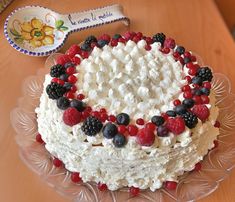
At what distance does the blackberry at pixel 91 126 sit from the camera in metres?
1.00

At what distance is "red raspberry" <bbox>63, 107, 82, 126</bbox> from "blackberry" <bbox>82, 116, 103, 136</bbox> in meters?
0.03

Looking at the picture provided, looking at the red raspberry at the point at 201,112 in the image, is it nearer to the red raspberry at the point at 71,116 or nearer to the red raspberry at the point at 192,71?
the red raspberry at the point at 192,71

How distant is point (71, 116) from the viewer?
102cm

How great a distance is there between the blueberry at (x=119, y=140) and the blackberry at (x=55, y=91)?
182mm

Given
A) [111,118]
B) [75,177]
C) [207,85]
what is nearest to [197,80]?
[207,85]

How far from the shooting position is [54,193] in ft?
3.61

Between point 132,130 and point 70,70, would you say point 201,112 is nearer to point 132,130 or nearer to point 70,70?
point 132,130

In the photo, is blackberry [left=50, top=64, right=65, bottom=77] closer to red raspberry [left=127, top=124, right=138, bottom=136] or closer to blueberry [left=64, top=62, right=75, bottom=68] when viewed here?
blueberry [left=64, top=62, right=75, bottom=68]

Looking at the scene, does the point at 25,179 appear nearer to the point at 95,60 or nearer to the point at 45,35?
the point at 95,60

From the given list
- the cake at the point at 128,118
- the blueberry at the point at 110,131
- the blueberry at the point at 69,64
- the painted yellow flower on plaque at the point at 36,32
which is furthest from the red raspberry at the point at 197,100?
the painted yellow flower on plaque at the point at 36,32

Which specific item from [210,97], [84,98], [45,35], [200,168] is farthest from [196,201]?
[45,35]

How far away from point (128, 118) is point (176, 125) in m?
0.11

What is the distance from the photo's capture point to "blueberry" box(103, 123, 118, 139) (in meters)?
0.99

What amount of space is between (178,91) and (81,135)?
262mm
